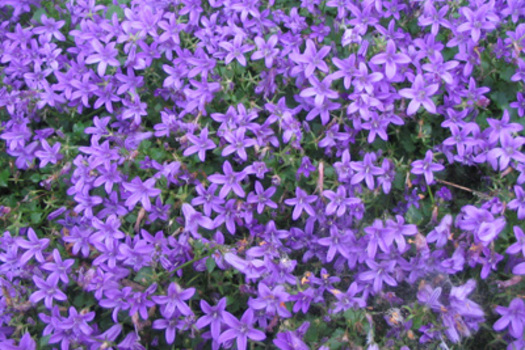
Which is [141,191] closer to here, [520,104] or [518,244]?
[518,244]

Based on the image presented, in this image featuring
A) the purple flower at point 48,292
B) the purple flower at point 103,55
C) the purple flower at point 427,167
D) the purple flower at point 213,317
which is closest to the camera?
the purple flower at point 213,317

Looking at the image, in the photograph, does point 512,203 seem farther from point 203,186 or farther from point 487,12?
point 203,186

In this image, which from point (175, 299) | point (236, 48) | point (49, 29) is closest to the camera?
point (175, 299)

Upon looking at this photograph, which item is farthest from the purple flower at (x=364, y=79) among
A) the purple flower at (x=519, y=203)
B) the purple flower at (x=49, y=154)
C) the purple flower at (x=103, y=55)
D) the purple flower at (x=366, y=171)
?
the purple flower at (x=49, y=154)

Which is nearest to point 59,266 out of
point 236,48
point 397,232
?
point 236,48

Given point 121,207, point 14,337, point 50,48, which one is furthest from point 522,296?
point 50,48

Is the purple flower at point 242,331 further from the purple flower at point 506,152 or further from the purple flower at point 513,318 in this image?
the purple flower at point 506,152

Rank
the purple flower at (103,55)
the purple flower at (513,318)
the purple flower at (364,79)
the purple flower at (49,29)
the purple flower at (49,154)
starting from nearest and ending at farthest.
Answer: the purple flower at (513,318) → the purple flower at (364,79) → the purple flower at (49,154) → the purple flower at (103,55) → the purple flower at (49,29)
